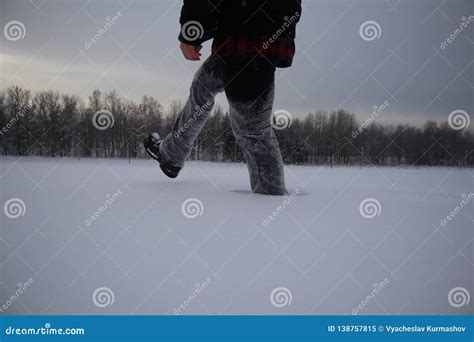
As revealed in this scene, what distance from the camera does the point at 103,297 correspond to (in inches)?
49.8

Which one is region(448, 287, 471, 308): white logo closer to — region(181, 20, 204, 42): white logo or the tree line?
the tree line

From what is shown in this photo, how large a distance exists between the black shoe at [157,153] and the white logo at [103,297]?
1015 mm

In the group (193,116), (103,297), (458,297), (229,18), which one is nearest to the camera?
(103,297)

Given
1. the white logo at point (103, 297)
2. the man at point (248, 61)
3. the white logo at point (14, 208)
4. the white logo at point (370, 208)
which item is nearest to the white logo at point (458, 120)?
the white logo at point (370, 208)

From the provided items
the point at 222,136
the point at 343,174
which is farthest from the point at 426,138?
the point at 222,136

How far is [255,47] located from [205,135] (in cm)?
73

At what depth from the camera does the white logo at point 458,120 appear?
204 centimetres

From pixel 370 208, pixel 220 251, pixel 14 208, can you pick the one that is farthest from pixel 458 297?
pixel 14 208

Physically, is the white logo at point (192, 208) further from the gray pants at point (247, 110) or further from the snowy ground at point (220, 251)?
the gray pants at point (247, 110)

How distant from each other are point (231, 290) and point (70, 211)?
0.83 meters

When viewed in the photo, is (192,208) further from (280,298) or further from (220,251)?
(280,298)

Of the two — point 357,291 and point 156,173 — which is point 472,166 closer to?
point 357,291

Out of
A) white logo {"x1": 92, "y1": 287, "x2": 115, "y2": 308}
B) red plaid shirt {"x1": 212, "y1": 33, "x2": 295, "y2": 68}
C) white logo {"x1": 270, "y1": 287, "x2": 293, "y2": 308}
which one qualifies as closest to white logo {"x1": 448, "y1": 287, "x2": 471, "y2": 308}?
white logo {"x1": 270, "y1": 287, "x2": 293, "y2": 308}

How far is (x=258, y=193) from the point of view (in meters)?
2.06
